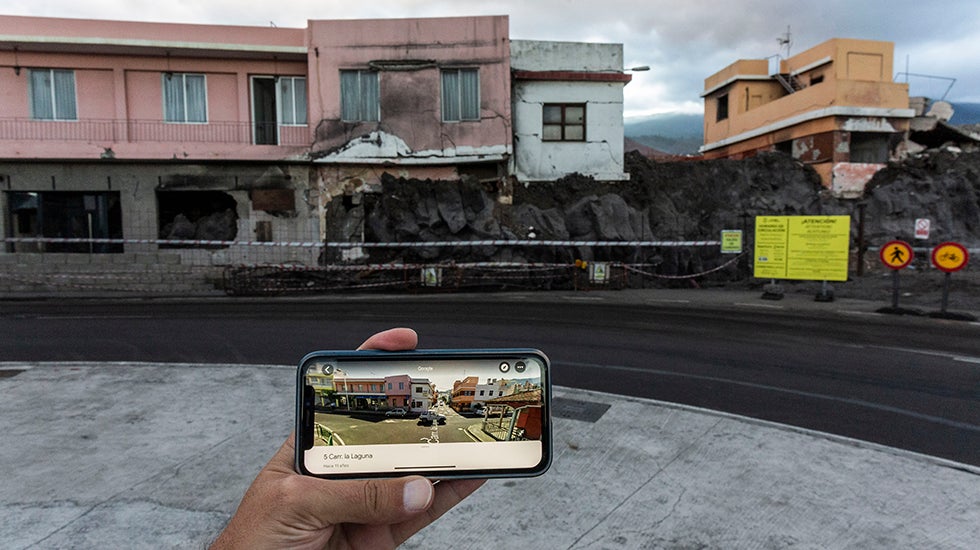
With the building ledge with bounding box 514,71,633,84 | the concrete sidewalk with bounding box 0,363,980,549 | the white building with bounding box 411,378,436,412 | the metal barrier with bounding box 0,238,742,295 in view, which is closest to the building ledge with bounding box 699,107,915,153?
the building ledge with bounding box 514,71,633,84

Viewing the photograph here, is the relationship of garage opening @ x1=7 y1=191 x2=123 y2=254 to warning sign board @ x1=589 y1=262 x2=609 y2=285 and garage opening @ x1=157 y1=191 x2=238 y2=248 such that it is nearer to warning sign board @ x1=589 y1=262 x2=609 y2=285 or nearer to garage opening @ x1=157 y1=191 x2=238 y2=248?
garage opening @ x1=157 y1=191 x2=238 y2=248

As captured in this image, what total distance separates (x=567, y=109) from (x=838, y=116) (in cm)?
1183

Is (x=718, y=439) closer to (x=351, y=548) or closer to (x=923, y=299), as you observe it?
(x=351, y=548)

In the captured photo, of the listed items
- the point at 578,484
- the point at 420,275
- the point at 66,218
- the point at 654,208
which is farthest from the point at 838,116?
the point at 66,218

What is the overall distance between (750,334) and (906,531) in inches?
283

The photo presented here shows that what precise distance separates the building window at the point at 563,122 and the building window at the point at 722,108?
55.5 feet

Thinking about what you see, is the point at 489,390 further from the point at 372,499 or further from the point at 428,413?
the point at 372,499

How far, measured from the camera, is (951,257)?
11953 mm

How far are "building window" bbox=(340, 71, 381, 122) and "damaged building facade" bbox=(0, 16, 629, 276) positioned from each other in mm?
55

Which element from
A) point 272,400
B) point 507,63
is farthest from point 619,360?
point 507,63

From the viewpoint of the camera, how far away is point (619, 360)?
8.43 meters

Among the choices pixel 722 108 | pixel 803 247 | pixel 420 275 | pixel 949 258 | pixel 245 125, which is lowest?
pixel 420 275

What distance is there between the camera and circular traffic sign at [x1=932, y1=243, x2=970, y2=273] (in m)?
11.8

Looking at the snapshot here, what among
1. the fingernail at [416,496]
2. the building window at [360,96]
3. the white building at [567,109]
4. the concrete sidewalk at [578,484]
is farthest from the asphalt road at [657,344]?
the building window at [360,96]
